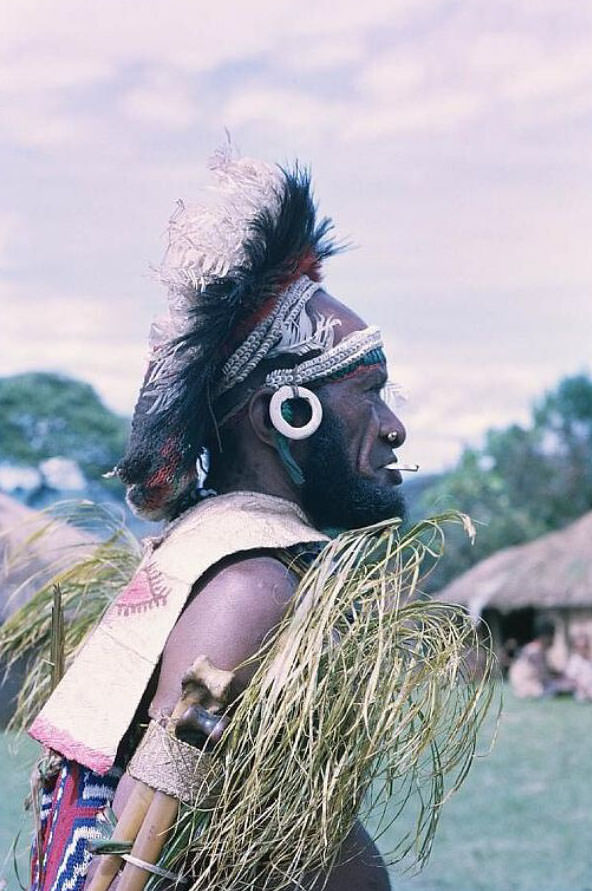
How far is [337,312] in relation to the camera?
2465 mm

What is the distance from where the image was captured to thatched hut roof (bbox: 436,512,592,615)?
78.5ft

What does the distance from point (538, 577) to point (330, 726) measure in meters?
23.8

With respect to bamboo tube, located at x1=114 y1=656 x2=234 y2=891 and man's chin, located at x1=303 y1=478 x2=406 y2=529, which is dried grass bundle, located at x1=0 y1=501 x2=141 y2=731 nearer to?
man's chin, located at x1=303 y1=478 x2=406 y2=529

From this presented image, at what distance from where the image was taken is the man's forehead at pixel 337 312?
95.7 inches

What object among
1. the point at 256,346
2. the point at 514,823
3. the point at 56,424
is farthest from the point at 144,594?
Result: the point at 56,424

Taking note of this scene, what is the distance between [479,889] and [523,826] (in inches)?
90.4

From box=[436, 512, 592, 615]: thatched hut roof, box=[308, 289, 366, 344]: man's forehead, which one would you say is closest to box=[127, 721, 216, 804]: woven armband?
box=[308, 289, 366, 344]: man's forehead

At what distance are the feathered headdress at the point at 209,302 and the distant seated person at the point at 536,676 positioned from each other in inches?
820

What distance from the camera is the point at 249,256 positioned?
2371mm

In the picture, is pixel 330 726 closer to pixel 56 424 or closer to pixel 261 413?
pixel 261 413

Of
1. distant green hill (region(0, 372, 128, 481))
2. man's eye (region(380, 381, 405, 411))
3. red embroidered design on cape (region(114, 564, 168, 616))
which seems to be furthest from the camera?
distant green hill (region(0, 372, 128, 481))

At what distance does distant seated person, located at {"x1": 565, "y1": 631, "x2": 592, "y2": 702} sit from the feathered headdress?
1988cm

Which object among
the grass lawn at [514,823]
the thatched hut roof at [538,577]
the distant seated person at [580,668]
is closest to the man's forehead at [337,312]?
the grass lawn at [514,823]

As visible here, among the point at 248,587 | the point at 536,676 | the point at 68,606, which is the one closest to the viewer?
the point at 248,587
